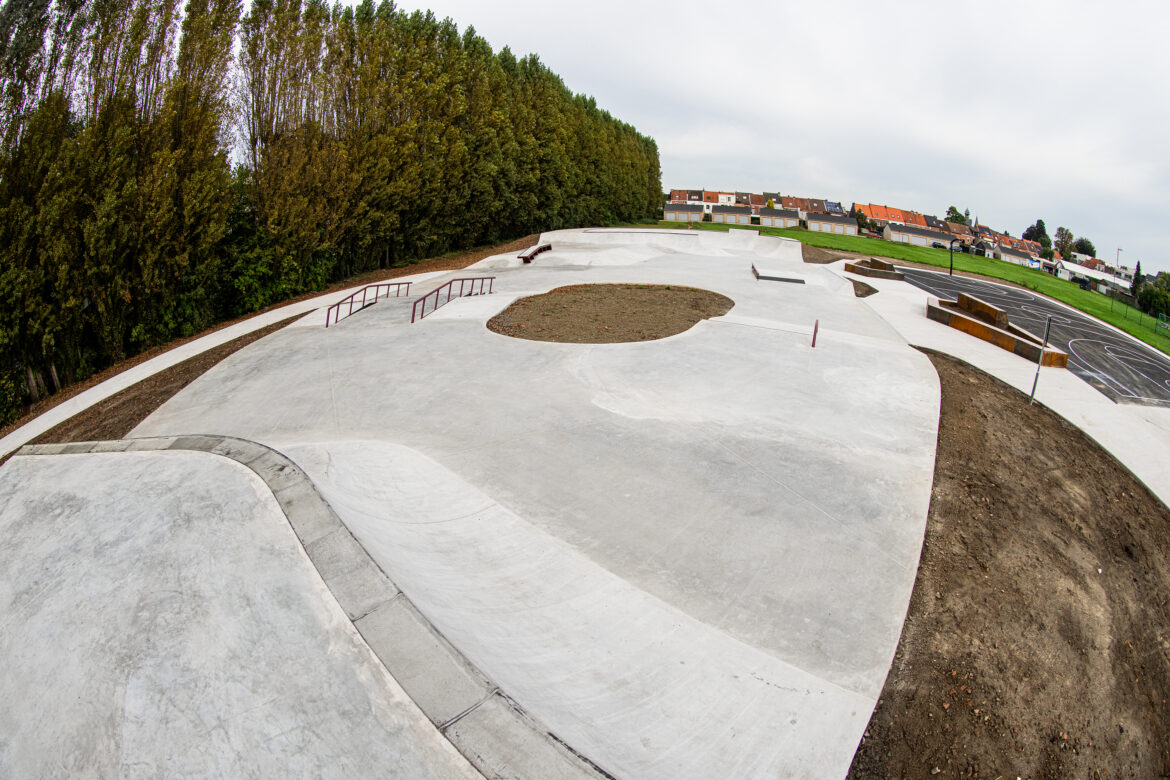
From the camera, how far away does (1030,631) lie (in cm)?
558

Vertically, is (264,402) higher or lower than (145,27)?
lower

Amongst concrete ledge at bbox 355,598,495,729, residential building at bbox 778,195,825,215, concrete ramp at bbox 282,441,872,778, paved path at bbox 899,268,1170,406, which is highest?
residential building at bbox 778,195,825,215

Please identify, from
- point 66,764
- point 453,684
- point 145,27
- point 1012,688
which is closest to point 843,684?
point 1012,688

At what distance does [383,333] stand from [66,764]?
37.5 ft

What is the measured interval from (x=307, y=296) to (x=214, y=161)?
5.46m

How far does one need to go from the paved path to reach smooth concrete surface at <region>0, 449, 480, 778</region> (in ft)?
54.8

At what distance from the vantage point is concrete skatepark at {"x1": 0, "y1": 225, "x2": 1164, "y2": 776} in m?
3.68

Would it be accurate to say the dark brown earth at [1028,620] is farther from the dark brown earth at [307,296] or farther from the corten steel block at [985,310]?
the corten steel block at [985,310]

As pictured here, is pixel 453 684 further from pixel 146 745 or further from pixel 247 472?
pixel 247 472

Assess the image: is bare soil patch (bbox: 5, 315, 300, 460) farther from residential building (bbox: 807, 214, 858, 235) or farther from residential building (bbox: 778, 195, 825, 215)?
residential building (bbox: 778, 195, 825, 215)

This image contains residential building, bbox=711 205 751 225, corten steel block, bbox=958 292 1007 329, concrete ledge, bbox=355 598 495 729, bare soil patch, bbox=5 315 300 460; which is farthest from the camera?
residential building, bbox=711 205 751 225

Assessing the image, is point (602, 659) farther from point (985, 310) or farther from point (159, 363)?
point (985, 310)

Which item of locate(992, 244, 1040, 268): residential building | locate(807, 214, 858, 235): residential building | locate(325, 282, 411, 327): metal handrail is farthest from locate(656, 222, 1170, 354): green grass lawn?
locate(992, 244, 1040, 268): residential building

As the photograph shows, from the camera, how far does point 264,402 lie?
10.3m
